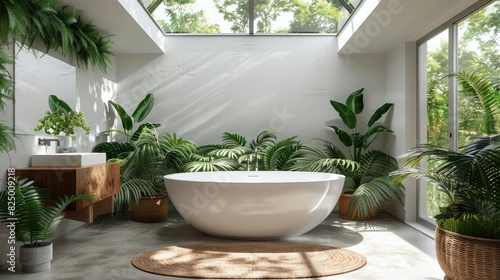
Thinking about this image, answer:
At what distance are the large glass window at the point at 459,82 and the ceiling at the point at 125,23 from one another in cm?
286

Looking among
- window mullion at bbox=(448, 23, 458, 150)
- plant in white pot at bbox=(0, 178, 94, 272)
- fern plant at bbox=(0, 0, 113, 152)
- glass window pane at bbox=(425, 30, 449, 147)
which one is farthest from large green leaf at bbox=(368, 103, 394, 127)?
plant in white pot at bbox=(0, 178, 94, 272)

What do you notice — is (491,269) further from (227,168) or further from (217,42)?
(217,42)

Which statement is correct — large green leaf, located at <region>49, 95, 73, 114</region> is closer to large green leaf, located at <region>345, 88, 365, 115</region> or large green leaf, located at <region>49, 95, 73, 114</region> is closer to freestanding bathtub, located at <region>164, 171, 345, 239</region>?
freestanding bathtub, located at <region>164, 171, 345, 239</region>

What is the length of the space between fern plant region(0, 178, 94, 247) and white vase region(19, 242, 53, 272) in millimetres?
59

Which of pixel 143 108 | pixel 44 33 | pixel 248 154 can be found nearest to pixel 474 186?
pixel 248 154

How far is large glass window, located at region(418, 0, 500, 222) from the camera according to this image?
10.9 feet

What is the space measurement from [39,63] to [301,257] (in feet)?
8.57

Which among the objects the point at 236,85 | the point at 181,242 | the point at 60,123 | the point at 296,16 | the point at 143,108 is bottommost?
the point at 181,242

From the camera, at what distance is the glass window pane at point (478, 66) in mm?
3201

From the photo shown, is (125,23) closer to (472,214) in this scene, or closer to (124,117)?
(124,117)

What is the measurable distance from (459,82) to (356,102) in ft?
7.37

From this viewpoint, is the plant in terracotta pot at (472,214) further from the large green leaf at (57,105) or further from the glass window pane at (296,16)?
the glass window pane at (296,16)

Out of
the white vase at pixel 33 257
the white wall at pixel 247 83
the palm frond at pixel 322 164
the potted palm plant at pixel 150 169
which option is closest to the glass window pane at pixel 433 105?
the palm frond at pixel 322 164

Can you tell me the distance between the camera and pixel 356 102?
5.66m
